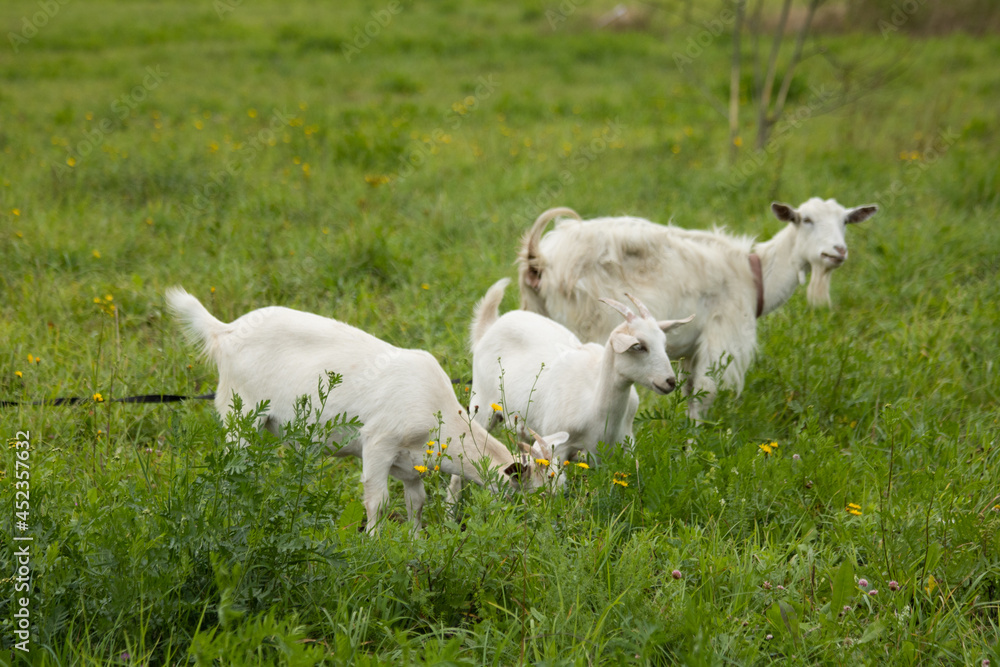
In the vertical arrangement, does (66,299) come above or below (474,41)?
below

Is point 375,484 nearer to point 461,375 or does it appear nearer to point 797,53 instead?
point 461,375

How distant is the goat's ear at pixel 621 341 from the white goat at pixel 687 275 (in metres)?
1.12

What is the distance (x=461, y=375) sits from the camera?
4.28m

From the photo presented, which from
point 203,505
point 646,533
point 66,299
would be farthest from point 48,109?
point 646,533

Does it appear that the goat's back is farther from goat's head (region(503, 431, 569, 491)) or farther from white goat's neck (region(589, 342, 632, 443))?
goat's head (region(503, 431, 569, 491))

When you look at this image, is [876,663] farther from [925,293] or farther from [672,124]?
[672,124]

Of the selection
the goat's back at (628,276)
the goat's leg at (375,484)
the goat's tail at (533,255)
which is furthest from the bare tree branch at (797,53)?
the goat's leg at (375,484)

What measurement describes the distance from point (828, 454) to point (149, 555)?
2763 mm

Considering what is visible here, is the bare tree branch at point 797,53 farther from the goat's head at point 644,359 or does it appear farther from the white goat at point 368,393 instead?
the white goat at point 368,393

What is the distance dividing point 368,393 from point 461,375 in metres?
1.33

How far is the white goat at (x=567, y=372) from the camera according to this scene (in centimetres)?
305

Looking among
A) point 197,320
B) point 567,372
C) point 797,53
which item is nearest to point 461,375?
point 567,372

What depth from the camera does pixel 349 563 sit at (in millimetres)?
2373

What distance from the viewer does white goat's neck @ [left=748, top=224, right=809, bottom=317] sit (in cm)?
441
